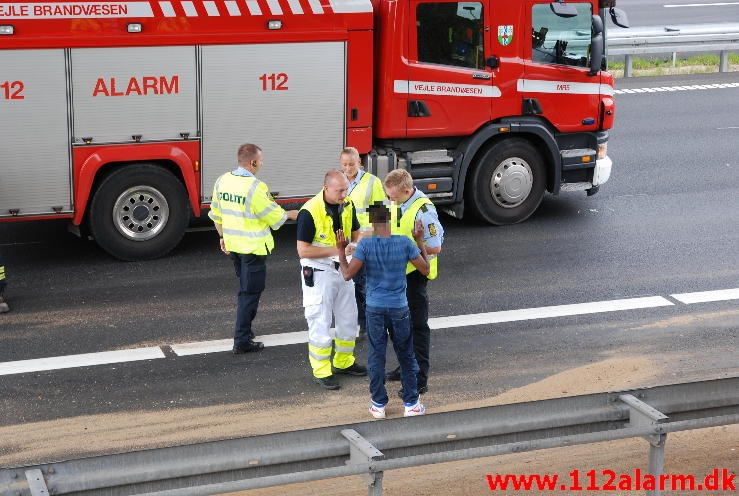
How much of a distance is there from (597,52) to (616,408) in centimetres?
799

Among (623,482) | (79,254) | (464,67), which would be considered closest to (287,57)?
(464,67)

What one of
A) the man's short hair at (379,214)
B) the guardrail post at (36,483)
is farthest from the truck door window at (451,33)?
the guardrail post at (36,483)

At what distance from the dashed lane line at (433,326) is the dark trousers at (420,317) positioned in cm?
146

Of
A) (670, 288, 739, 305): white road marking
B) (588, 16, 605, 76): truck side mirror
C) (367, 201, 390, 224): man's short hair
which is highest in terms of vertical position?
(588, 16, 605, 76): truck side mirror

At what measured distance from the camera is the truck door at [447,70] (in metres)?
13.0

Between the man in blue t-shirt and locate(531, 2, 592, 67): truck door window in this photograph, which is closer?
the man in blue t-shirt

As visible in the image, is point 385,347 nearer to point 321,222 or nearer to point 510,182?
point 321,222

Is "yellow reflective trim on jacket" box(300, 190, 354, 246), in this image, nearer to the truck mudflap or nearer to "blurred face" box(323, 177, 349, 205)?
"blurred face" box(323, 177, 349, 205)

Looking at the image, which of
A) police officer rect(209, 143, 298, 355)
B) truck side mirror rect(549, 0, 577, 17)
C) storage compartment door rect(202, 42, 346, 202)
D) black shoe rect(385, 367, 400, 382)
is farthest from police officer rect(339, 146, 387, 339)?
truck side mirror rect(549, 0, 577, 17)

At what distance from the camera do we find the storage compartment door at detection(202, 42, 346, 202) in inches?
483

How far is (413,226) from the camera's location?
872cm

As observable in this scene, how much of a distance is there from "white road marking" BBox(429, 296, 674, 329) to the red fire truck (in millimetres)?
2737

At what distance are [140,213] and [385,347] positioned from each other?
15.5 ft

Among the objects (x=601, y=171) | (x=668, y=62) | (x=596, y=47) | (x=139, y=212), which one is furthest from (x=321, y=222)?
(x=668, y=62)
